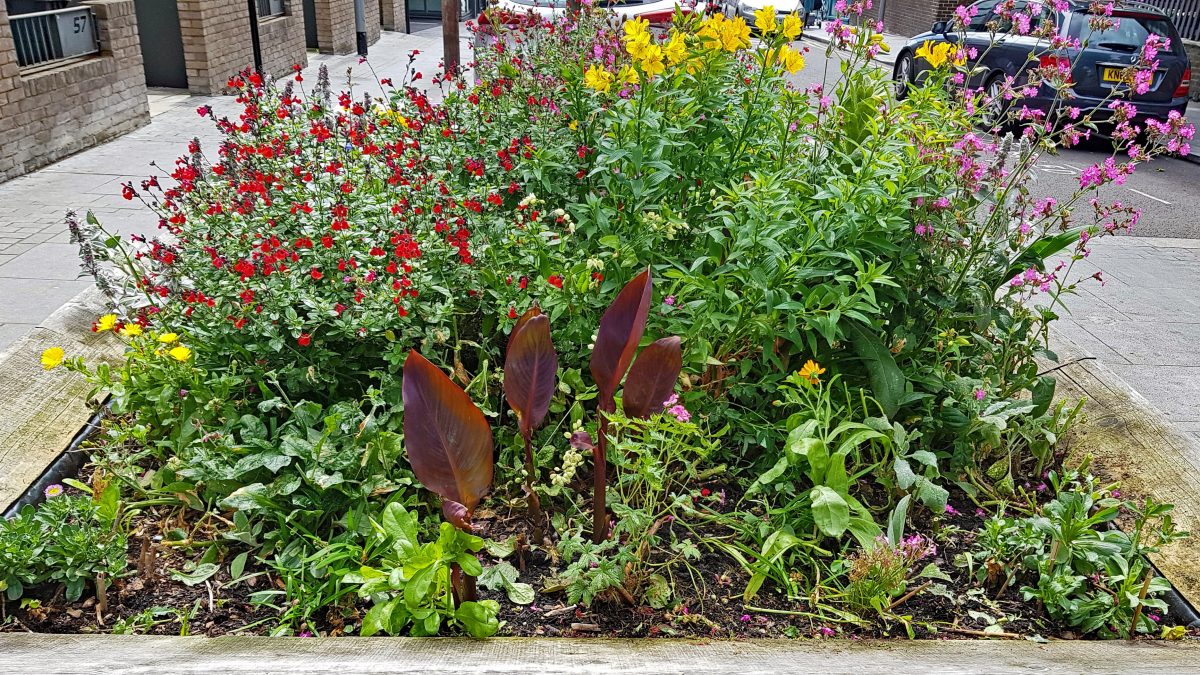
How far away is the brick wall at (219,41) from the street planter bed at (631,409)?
8.31 metres

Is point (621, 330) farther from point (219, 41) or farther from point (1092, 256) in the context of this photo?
point (219, 41)

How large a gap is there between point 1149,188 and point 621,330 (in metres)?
9.89

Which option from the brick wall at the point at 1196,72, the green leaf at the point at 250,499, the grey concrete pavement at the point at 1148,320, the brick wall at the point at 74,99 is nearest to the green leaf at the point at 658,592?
the green leaf at the point at 250,499

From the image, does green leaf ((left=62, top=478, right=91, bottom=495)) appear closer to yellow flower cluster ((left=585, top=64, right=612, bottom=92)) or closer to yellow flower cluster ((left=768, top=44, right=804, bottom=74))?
yellow flower cluster ((left=585, top=64, right=612, bottom=92))

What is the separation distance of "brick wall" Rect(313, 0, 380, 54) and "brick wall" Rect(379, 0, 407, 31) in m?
4.82

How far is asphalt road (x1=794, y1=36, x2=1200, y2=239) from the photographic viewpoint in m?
8.23

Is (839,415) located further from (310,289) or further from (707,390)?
(310,289)

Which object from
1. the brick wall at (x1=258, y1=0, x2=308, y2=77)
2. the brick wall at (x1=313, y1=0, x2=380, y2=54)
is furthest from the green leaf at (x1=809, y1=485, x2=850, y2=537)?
the brick wall at (x1=313, y1=0, x2=380, y2=54)

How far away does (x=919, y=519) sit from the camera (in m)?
2.71

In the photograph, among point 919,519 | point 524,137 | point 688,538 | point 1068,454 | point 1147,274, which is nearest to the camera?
point 688,538

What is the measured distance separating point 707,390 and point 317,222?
5.02 feet

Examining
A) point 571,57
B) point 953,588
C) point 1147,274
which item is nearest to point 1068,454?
point 953,588

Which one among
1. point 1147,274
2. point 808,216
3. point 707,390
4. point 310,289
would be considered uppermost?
point 808,216

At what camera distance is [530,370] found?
2.17 metres
